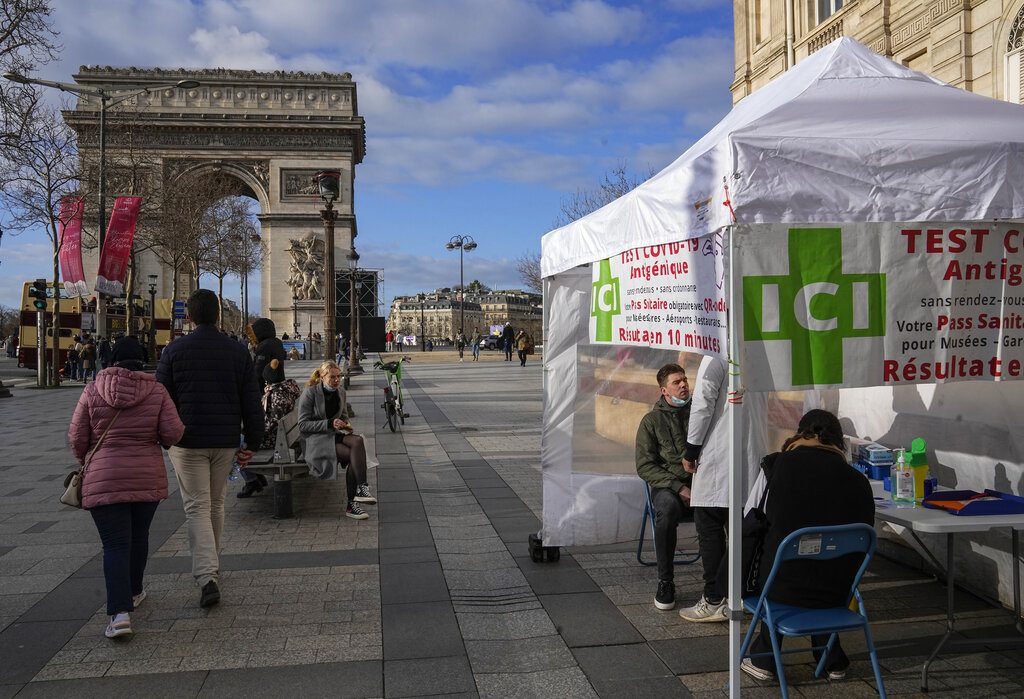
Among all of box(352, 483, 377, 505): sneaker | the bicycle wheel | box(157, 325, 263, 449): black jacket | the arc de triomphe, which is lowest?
box(352, 483, 377, 505): sneaker

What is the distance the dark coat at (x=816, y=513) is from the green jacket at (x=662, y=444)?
4.62ft

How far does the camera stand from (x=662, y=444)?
545 cm

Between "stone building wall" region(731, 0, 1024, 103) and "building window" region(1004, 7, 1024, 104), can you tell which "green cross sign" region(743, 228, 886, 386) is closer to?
"building window" region(1004, 7, 1024, 104)

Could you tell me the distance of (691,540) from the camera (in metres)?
6.93

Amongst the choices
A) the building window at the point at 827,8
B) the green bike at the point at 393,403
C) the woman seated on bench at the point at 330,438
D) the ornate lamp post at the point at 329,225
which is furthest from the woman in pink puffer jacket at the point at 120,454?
the building window at the point at 827,8

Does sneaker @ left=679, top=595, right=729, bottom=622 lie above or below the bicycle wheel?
below

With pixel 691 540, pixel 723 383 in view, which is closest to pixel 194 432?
pixel 723 383

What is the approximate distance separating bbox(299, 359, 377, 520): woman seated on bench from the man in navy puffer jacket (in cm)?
202

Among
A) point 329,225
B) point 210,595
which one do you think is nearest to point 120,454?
point 210,595

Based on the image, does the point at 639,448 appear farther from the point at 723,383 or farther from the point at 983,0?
the point at 983,0

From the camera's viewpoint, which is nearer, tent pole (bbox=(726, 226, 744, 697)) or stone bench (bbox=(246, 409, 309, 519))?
tent pole (bbox=(726, 226, 744, 697))

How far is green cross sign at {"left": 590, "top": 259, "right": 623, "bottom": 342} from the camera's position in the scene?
541cm

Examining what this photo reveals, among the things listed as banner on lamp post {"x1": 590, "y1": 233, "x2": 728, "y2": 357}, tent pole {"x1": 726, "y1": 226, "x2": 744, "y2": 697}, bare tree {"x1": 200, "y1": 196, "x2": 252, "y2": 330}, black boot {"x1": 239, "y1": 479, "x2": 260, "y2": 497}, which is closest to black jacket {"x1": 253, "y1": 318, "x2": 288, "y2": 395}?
black boot {"x1": 239, "y1": 479, "x2": 260, "y2": 497}

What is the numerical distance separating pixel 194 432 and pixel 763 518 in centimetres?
336
